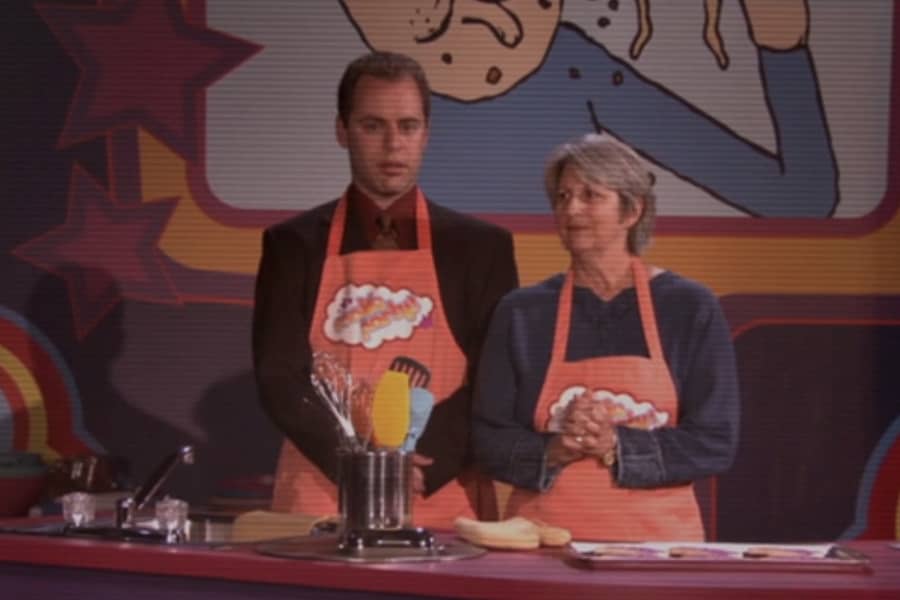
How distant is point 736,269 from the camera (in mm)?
2691

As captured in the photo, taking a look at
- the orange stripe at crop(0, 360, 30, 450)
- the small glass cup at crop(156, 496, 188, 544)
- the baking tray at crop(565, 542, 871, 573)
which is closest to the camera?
the baking tray at crop(565, 542, 871, 573)

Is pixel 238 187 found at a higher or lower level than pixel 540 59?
lower

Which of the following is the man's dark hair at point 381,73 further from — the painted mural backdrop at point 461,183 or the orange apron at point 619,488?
the orange apron at point 619,488

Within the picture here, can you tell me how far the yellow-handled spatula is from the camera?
239 cm

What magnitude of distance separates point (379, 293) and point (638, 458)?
609 millimetres

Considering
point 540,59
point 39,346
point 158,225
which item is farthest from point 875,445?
point 39,346

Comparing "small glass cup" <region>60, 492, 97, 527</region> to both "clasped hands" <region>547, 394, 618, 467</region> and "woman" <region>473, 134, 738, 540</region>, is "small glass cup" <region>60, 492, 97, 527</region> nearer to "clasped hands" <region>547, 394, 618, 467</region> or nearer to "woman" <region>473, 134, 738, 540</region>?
"woman" <region>473, 134, 738, 540</region>

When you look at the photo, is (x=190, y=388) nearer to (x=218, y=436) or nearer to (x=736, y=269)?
(x=218, y=436)

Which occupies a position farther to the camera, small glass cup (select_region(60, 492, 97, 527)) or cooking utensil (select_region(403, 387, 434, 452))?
cooking utensil (select_region(403, 387, 434, 452))

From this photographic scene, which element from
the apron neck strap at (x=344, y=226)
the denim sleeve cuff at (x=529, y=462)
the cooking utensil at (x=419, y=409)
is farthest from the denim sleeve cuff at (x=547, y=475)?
the apron neck strap at (x=344, y=226)

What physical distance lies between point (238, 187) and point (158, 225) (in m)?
0.19

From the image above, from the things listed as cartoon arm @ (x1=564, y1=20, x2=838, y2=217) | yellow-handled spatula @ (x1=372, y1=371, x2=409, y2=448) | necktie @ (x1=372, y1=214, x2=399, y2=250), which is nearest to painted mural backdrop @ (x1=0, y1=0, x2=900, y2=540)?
cartoon arm @ (x1=564, y1=20, x2=838, y2=217)

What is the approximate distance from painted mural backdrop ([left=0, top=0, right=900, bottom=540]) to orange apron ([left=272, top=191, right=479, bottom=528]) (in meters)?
0.10

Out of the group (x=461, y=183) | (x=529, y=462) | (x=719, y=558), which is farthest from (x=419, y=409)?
(x=719, y=558)
